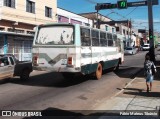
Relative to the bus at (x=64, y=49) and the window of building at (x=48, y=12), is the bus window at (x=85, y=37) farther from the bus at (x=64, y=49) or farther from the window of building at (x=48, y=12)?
the window of building at (x=48, y=12)

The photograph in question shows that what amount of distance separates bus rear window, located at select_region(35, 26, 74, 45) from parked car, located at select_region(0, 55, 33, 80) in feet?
6.86

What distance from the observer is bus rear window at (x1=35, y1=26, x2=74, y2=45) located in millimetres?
14695

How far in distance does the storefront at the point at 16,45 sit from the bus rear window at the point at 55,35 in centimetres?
1332

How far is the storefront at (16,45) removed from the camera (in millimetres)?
28250

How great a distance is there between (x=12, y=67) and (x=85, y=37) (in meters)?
4.23

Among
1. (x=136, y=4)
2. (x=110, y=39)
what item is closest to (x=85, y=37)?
(x=110, y=39)

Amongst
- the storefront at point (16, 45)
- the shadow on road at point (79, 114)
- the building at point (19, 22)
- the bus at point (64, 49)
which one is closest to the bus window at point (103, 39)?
the bus at point (64, 49)

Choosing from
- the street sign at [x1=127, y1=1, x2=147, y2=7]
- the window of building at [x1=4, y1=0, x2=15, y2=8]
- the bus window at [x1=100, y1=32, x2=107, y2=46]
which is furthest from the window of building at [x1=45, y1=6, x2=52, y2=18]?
the bus window at [x1=100, y1=32, x2=107, y2=46]

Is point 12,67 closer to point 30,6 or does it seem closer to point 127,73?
point 127,73

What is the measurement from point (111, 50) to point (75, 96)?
862cm

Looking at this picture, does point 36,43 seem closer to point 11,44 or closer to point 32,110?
point 32,110

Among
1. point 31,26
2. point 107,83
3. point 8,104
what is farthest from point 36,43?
point 31,26

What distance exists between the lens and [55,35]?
15039mm

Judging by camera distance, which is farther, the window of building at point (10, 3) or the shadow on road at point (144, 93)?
the window of building at point (10, 3)
